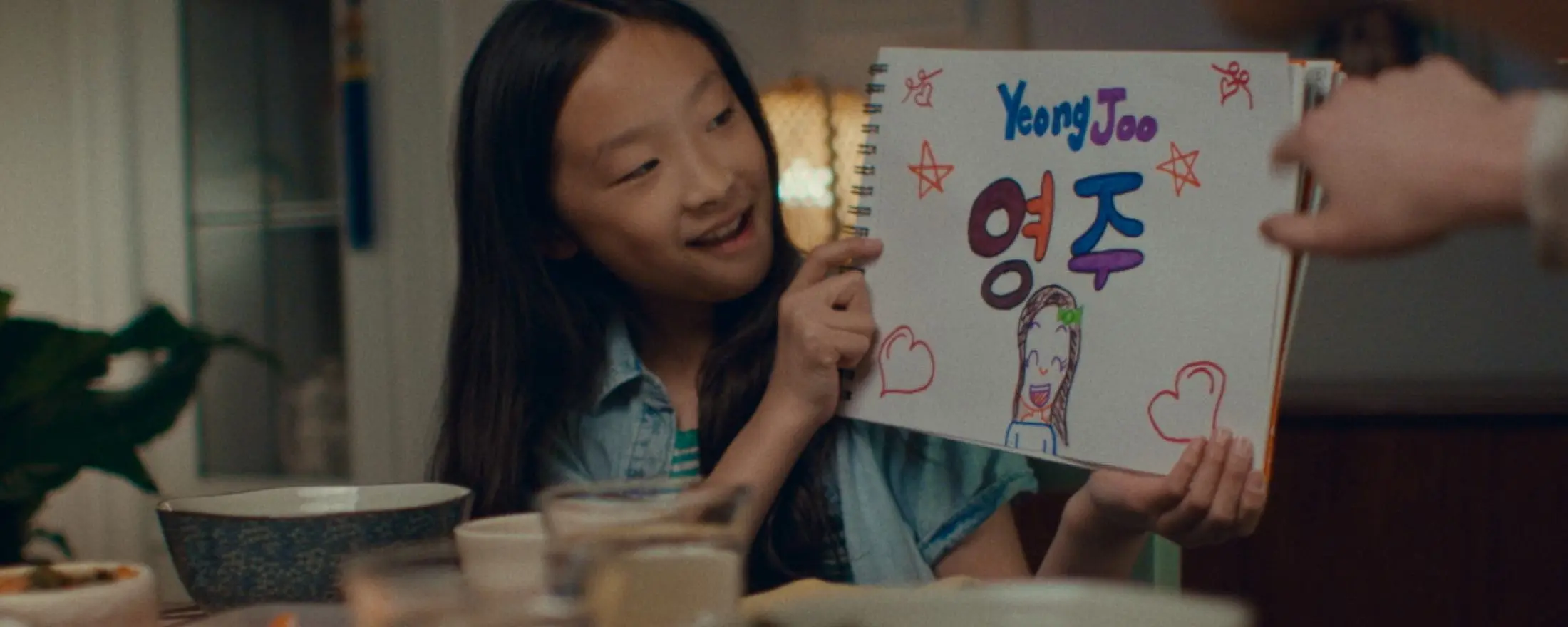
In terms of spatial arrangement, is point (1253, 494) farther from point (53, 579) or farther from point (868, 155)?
point (53, 579)

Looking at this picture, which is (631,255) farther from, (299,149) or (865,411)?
(299,149)

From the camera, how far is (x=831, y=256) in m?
1.01

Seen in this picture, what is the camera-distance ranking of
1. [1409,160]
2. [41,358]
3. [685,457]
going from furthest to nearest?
[685,457]
[41,358]
[1409,160]

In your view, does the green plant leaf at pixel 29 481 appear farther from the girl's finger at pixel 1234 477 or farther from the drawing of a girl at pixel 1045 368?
the girl's finger at pixel 1234 477

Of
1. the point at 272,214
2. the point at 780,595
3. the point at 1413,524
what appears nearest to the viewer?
the point at 780,595

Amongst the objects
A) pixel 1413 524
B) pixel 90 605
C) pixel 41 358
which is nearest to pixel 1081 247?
pixel 90 605

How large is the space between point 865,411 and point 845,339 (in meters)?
0.07

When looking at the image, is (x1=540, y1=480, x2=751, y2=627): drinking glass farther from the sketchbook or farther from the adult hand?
the sketchbook

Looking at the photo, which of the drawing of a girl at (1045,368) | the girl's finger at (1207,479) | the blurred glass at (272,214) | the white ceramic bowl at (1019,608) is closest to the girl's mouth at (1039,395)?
A: the drawing of a girl at (1045,368)

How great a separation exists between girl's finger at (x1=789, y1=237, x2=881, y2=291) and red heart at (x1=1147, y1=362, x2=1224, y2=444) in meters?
0.24

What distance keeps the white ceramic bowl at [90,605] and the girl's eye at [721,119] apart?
1.88 ft

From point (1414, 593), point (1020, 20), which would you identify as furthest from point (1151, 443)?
point (1020, 20)

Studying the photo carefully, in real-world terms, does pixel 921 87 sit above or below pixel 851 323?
above

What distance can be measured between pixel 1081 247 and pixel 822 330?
20 centimetres
